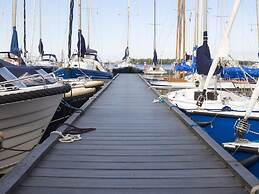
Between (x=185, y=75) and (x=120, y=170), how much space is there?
22617 millimetres

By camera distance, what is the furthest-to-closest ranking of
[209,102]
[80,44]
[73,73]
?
1. [80,44]
2. [73,73]
3. [209,102]

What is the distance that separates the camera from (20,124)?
7.44 metres

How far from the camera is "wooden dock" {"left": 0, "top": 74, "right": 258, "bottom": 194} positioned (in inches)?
154

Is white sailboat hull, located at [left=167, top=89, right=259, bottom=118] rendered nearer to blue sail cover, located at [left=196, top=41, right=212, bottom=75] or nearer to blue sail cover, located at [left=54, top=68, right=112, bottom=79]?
blue sail cover, located at [left=196, top=41, right=212, bottom=75]

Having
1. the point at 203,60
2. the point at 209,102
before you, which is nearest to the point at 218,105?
the point at 209,102

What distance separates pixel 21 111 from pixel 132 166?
3286 mm

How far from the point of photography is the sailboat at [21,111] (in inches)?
269

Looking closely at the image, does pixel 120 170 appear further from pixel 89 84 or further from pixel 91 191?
pixel 89 84

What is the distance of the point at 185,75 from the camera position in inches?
1053

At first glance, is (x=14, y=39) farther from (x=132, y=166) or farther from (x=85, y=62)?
(x=85, y=62)

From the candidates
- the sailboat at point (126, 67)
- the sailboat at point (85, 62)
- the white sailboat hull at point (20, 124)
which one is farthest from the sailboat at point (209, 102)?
the sailboat at point (126, 67)

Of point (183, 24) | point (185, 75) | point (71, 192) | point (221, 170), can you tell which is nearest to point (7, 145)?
point (71, 192)

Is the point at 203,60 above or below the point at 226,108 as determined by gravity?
above

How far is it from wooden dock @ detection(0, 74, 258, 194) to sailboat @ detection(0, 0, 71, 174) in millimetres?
1154
